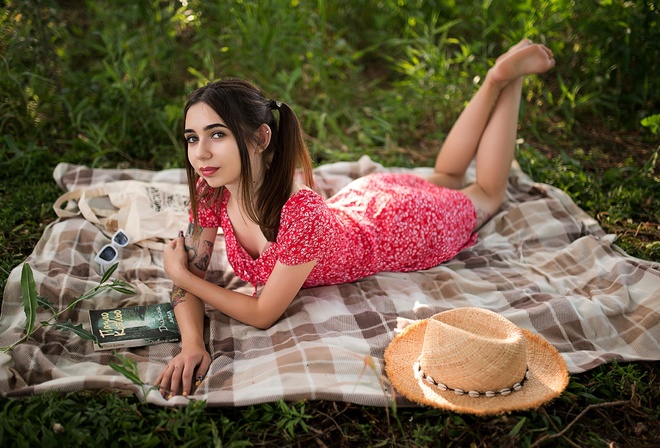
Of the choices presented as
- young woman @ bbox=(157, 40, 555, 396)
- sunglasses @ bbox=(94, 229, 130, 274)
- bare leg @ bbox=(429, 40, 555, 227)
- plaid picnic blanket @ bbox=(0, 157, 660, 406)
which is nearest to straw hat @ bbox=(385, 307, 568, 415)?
plaid picnic blanket @ bbox=(0, 157, 660, 406)

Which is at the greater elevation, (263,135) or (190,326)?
(263,135)

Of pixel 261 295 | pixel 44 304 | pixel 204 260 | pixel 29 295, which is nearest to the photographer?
pixel 29 295

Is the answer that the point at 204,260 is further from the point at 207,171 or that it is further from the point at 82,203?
the point at 82,203

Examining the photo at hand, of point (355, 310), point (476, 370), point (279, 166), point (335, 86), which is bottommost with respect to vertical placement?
point (355, 310)

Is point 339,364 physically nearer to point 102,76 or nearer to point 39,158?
point 39,158

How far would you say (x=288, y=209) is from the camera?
253 centimetres

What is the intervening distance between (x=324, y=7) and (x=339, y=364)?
363 centimetres

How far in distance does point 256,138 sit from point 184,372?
0.95 metres

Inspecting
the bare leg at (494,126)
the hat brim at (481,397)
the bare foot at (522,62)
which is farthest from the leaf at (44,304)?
the bare foot at (522,62)

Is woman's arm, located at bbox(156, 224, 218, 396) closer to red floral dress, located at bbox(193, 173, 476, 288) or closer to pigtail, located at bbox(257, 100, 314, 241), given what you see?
red floral dress, located at bbox(193, 173, 476, 288)

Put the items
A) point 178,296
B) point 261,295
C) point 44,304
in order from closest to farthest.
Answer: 1. point 44,304
2. point 261,295
3. point 178,296

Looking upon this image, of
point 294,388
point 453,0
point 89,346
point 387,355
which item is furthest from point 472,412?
point 453,0

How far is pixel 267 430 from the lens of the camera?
2.20 metres

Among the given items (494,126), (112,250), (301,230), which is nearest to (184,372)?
(301,230)
